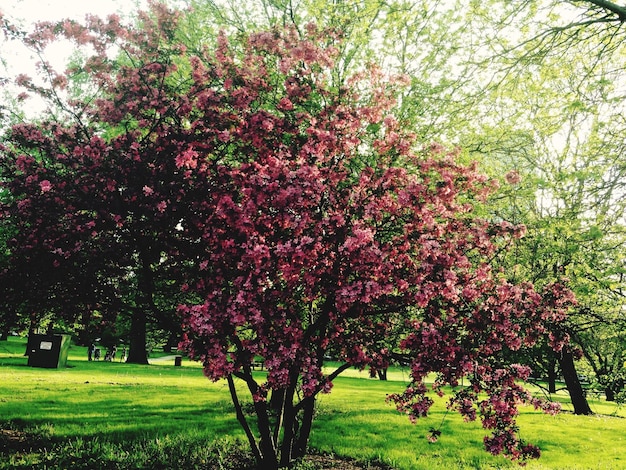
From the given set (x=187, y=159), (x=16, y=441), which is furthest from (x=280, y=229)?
(x=16, y=441)

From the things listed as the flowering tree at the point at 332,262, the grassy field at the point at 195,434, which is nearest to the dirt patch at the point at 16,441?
the grassy field at the point at 195,434

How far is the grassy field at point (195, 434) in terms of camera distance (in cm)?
817

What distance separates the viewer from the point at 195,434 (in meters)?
9.71

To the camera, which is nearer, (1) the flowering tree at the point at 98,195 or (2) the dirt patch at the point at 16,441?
(1) the flowering tree at the point at 98,195

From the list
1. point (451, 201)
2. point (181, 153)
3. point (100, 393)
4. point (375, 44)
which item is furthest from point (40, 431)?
point (375, 44)

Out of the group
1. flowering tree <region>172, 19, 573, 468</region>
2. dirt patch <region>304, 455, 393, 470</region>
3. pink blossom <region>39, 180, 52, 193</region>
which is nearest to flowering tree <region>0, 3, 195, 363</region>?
pink blossom <region>39, 180, 52, 193</region>

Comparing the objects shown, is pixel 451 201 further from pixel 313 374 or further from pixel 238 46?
pixel 238 46

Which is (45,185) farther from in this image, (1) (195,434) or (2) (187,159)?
(1) (195,434)

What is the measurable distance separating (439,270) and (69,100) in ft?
21.6

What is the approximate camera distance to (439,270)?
19.4 feet

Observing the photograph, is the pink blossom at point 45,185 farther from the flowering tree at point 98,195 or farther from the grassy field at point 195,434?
the grassy field at point 195,434

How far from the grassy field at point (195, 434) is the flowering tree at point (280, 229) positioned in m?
1.47

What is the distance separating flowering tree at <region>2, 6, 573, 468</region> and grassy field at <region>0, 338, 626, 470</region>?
1474 millimetres

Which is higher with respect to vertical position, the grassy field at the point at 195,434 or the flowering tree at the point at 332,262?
the flowering tree at the point at 332,262
